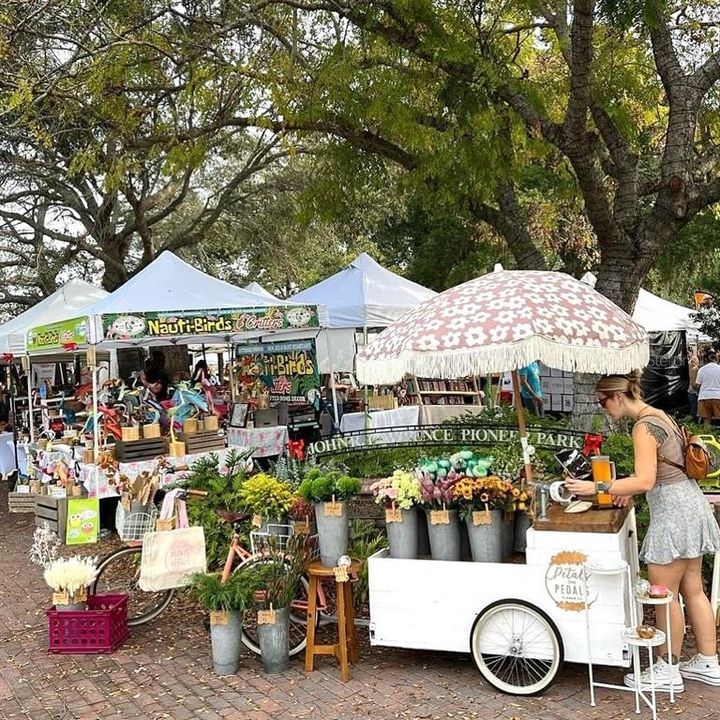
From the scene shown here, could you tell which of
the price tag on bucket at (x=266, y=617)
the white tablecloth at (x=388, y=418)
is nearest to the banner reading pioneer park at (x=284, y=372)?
the white tablecloth at (x=388, y=418)

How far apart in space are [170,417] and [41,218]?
13074 mm

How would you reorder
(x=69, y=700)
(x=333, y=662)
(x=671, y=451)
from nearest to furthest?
1. (x=671, y=451)
2. (x=69, y=700)
3. (x=333, y=662)

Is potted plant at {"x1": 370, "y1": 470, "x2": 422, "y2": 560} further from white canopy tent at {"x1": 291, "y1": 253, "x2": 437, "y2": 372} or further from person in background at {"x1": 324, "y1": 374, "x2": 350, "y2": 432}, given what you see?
person in background at {"x1": 324, "y1": 374, "x2": 350, "y2": 432}

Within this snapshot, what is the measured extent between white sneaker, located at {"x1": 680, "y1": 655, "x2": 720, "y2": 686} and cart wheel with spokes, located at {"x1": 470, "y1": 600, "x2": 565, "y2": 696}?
73 cm

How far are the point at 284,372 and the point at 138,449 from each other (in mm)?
2694

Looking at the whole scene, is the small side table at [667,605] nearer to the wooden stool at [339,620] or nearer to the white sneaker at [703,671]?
the white sneaker at [703,671]

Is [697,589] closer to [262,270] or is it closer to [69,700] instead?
[69,700]

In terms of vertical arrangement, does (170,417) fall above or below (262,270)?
below

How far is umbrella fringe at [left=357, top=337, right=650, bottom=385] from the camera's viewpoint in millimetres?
4117

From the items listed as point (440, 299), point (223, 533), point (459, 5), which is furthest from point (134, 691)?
point (459, 5)

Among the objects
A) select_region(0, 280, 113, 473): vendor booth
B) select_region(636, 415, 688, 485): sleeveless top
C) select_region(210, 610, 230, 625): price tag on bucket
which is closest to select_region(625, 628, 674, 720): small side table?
select_region(636, 415, 688, 485): sleeveless top

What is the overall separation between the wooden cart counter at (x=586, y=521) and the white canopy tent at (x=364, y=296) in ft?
20.9

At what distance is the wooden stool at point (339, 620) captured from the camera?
15.0ft

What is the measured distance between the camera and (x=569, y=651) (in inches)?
161
